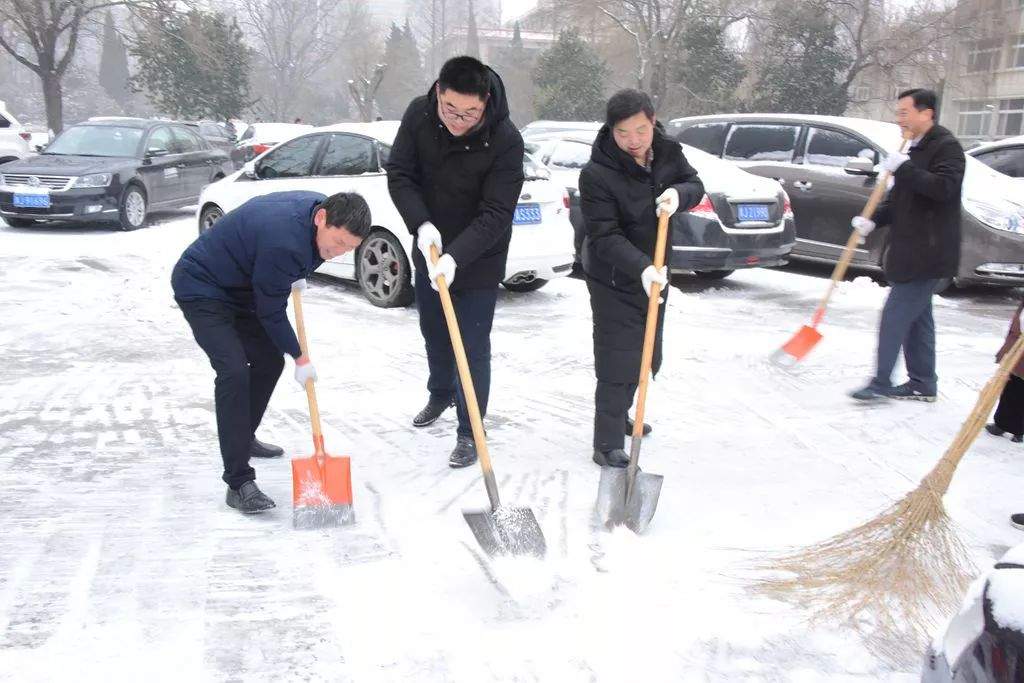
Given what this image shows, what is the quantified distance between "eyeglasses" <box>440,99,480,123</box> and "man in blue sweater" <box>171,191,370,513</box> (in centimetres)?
63

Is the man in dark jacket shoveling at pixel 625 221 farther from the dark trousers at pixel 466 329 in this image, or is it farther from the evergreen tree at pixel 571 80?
the evergreen tree at pixel 571 80

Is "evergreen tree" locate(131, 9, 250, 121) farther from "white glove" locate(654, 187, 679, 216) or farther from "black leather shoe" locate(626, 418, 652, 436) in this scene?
"white glove" locate(654, 187, 679, 216)

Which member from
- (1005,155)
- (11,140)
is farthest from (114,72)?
(1005,155)

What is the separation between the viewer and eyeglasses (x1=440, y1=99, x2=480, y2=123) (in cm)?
366

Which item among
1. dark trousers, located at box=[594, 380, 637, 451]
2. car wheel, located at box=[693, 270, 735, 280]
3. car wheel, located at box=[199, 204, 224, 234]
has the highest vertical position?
car wheel, located at box=[199, 204, 224, 234]

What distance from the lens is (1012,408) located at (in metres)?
4.51

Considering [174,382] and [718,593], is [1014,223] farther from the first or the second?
[174,382]

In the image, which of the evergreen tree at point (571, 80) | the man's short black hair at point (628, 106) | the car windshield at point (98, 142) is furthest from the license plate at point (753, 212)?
the evergreen tree at point (571, 80)

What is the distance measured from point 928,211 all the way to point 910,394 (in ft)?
3.58

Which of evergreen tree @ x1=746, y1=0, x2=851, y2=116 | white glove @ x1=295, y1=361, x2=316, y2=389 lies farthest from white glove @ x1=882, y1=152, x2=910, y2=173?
evergreen tree @ x1=746, y1=0, x2=851, y2=116

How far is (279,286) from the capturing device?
3.27 m

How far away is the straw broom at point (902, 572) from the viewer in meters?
2.89

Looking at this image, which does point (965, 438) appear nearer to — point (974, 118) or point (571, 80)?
point (571, 80)

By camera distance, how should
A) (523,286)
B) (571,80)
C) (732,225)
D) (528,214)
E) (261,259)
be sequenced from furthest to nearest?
1. (571,80)
2. (523,286)
3. (732,225)
4. (528,214)
5. (261,259)
